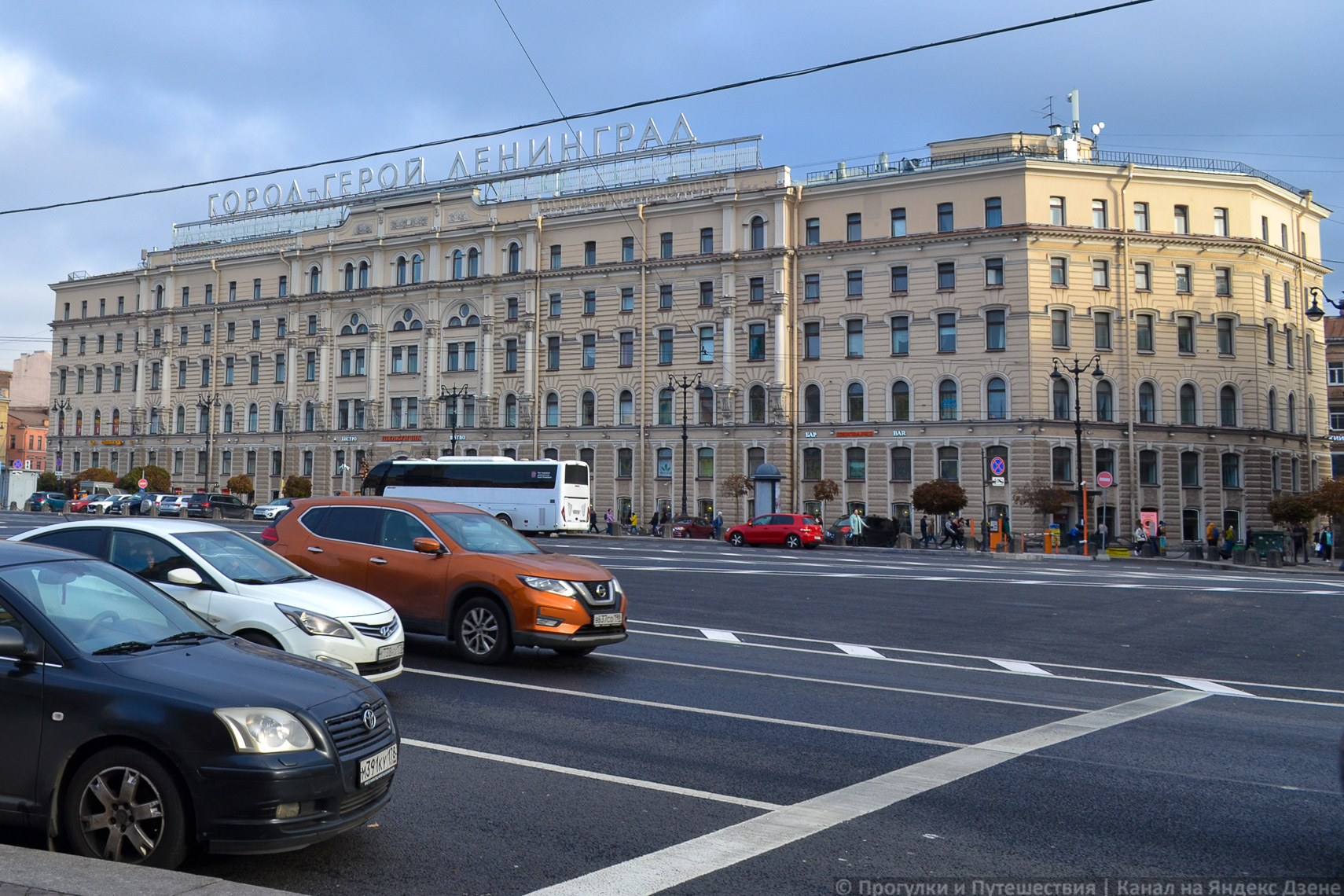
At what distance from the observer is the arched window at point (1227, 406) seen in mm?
51031

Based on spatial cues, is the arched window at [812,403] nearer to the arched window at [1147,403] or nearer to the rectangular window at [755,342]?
the rectangular window at [755,342]

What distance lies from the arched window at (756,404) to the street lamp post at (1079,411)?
14953 mm

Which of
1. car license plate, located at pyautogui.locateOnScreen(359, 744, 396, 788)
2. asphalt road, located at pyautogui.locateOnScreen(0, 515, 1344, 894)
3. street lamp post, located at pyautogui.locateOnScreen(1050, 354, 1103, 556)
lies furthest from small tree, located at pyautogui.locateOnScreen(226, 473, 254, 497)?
car license plate, located at pyautogui.locateOnScreen(359, 744, 396, 788)

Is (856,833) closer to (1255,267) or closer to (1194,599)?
(1194,599)

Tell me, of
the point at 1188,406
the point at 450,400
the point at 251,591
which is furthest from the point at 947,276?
the point at 251,591

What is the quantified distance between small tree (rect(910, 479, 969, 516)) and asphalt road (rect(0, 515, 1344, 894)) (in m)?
30.8

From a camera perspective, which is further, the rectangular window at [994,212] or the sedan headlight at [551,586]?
the rectangular window at [994,212]

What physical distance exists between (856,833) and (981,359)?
1878 inches

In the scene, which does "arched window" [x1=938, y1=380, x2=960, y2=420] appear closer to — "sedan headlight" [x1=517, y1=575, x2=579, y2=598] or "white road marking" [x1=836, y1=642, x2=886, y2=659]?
"white road marking" [x1=836, y1=642, x2=886, y2=659]

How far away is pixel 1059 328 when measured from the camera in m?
50.2

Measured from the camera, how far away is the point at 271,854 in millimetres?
5125

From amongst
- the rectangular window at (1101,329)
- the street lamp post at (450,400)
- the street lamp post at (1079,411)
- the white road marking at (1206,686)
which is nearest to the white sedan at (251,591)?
the white road marking at (1206,686)

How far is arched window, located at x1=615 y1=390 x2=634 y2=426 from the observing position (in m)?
58.4

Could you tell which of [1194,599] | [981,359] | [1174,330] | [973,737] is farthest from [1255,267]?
[973,737]
